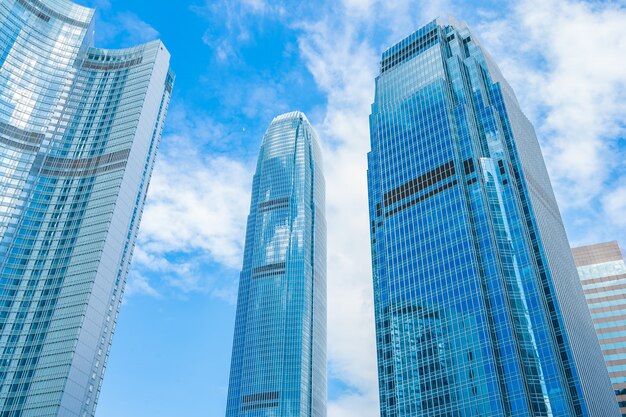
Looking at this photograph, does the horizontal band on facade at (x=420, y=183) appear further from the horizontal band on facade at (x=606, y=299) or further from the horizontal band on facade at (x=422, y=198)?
the horizontal band on facade at (x=606, y=299)

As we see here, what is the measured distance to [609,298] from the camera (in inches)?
6166

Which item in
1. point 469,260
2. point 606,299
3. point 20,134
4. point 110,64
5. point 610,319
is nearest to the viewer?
point 469,260

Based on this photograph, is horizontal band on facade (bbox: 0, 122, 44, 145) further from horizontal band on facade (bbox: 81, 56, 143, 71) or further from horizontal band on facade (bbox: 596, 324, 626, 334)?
horizontal band on facade (bbox: 596, 324, 626, 334)

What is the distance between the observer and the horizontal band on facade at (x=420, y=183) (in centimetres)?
12262

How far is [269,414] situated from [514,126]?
12847cm

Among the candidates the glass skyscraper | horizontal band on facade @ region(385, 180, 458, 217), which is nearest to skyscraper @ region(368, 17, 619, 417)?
horizontal band on facade @ region(385, 180, 458, 217)

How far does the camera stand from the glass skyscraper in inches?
5143

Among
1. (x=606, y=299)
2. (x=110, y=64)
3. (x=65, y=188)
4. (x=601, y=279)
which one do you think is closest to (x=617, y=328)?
(x=606, y=299)

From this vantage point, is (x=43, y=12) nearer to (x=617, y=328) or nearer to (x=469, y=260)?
(x=469, y=260)

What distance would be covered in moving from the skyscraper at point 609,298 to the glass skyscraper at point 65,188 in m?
127

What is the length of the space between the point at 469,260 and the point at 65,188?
11335 cm

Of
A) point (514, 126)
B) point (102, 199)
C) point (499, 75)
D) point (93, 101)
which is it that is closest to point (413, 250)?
point (514, 126)

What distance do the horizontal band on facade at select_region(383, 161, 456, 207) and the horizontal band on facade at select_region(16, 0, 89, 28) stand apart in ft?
405

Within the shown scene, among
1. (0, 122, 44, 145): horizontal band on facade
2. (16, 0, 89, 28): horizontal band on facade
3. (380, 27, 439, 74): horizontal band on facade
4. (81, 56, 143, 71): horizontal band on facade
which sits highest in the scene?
(16, 0, 89, 28): horizontal band on facade
